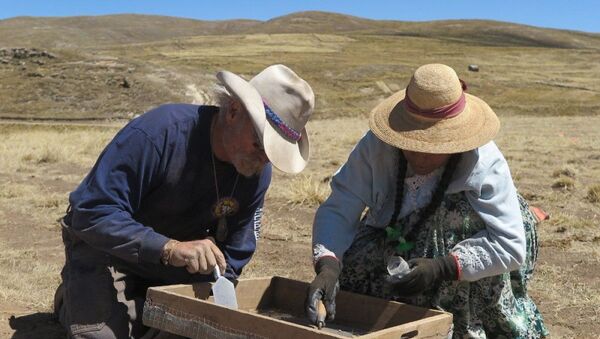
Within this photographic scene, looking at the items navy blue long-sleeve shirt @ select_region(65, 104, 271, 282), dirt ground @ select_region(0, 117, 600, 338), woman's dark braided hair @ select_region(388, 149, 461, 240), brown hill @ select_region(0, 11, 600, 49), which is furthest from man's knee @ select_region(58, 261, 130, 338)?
brown hill @ select_region(0, 11, 600, 49)

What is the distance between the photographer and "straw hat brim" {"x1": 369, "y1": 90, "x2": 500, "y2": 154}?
3156 millimetres

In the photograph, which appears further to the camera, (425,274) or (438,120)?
(438,120)

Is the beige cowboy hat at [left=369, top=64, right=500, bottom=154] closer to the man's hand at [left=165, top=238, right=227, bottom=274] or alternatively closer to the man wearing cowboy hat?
the man wearing cowboy hat

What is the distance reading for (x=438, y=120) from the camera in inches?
128

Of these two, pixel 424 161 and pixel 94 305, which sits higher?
pixel 424 161

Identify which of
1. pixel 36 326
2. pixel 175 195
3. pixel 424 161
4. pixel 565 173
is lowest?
pixel 565 173

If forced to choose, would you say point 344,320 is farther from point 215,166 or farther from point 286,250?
point 286,250

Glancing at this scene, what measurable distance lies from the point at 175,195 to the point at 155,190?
0.28 ft

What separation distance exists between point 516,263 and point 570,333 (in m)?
1.30

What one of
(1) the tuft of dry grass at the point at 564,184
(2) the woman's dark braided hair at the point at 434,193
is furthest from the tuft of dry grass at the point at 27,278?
(1) the tuft of dry grass at the point at 564,184

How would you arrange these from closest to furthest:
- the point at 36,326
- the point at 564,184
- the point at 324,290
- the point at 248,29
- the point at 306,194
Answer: the point at 324,290 → the point at 36,326 → the point at 306,194 → the point at 564,184 → the point at 248,29

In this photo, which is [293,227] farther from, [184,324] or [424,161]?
[184,324]

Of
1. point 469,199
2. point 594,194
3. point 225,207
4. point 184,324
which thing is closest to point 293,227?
point 594,194

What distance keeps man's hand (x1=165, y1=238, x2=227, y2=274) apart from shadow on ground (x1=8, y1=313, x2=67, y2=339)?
4.19 ft
